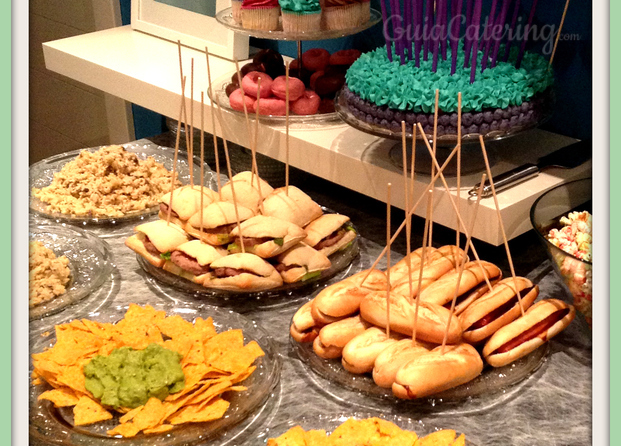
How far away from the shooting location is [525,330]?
1.21 metres

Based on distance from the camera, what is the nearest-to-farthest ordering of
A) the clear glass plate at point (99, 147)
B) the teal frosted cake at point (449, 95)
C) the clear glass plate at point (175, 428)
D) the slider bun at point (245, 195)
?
the clear glass plate at point (175, 428), the teal frosted cake at point (449, 95), the slider bun at point (245, 195), the clear glass plate at point (99, 147)

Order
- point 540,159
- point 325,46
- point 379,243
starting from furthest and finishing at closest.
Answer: point 325,46 → point 379,243 → point 540,159

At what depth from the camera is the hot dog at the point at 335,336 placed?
1.20m

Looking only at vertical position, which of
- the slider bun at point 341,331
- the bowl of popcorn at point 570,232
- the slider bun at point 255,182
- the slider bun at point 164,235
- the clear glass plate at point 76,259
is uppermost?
the bowl of popcorn at point 570,232

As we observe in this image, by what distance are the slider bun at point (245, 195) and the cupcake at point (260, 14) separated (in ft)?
1.47

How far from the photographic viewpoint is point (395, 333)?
47.6 inches

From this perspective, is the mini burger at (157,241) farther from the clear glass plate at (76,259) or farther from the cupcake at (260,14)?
the cupcake at (260,14)

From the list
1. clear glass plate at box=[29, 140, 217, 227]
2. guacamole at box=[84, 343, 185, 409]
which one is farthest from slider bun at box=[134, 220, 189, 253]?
guacamole at box=[84, 343, 185, 409]

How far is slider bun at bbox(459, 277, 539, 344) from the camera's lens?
120 centimetres

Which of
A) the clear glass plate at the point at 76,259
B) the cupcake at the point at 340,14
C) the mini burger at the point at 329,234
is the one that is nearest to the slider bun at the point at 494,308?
the mini burger at the point at 329,234

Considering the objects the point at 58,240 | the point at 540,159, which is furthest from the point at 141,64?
the point at 540,159

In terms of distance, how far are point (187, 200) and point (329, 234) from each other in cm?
29
